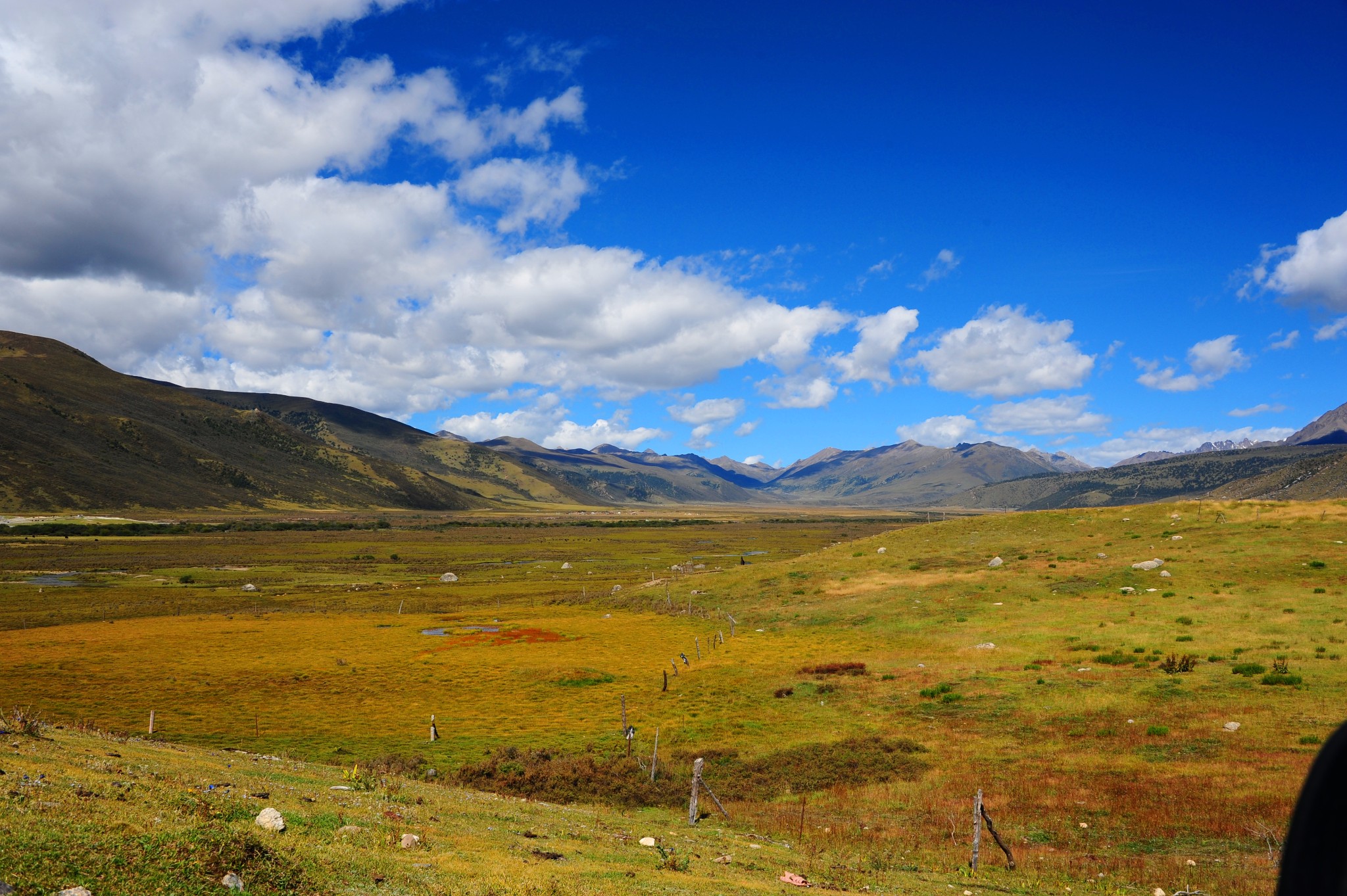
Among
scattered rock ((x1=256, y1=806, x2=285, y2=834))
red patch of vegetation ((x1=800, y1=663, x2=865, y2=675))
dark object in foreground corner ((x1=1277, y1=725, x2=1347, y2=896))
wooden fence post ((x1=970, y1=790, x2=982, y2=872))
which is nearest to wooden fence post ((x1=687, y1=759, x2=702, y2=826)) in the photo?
wooden fence post ((x1=970, y1=790, x2=982, y2=872))

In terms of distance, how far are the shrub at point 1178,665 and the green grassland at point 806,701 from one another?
0.45 meters

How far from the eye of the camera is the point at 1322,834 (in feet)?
8.34

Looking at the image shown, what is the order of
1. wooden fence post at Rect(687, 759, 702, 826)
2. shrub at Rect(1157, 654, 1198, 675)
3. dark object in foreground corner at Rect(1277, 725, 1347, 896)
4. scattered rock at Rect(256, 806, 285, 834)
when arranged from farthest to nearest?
shrub at Rect(1157, 654, 1198, 675) → wooden fence post at Rect(687, 759, 702, 826) → scattered rock at Rect(256, 806, 285, 834) → dark object in foreground corner at Rect(1277, 725, 1347, 896)

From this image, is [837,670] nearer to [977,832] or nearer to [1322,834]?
[977,832]

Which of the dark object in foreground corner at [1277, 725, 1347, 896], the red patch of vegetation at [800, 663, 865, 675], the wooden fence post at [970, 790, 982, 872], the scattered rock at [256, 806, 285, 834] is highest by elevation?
the dark object in foreground corner at [1277, 725, 1347, 896]

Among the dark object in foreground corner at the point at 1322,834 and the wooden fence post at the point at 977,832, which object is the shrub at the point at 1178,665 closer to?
the wooden fence post at the point at 977,832

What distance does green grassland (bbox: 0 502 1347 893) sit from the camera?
57.6 feet

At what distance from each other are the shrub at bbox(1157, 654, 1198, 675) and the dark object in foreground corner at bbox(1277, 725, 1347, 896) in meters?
39.5

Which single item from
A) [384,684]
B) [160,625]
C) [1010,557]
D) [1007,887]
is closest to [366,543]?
[160,625]

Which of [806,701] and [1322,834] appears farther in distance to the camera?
[806,701]

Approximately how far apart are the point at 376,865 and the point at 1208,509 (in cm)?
8533

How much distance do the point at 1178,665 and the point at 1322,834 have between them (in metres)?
40.8

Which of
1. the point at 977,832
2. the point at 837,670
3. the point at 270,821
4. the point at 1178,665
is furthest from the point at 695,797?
the point at 1178,665

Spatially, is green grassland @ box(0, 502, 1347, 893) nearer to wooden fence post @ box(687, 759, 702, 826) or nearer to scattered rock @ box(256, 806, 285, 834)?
scattered rock @ box(256, 806, 285, 834)
